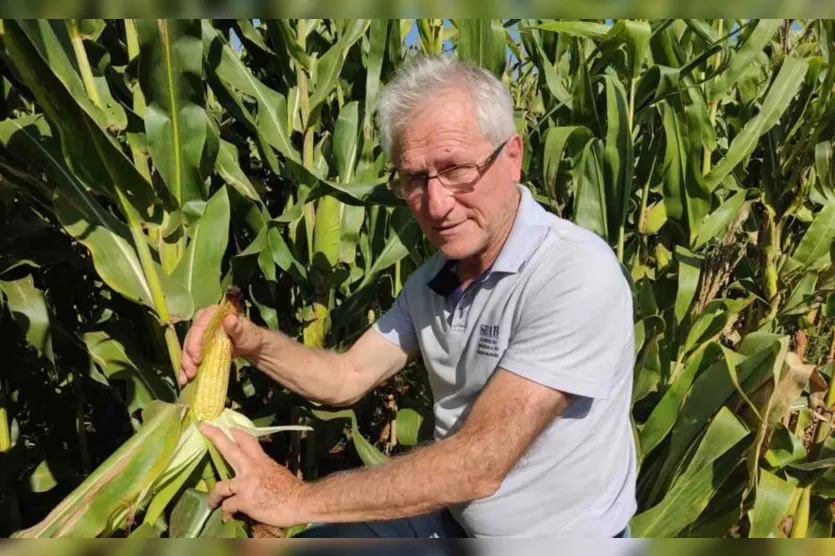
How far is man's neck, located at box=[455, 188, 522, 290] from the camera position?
6.00 ft

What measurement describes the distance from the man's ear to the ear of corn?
0.76 metres

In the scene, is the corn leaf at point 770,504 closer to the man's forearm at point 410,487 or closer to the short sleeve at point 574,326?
the short sleeve at point 574,326

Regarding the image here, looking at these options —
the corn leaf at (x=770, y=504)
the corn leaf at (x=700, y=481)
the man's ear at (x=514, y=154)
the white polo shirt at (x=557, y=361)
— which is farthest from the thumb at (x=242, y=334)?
the corn leaf at (x=770, y=504)

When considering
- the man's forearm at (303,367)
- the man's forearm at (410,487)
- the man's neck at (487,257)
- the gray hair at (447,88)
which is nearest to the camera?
the man's forearm at (410,487)

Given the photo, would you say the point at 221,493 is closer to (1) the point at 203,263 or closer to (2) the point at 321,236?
(1) the point at 203,263

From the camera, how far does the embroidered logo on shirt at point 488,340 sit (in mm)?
1748

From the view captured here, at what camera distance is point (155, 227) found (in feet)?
5.65

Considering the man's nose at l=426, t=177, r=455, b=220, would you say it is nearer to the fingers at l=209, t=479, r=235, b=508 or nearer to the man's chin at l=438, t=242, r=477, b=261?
the man's chin at l=438, t=242, r=477, b=261

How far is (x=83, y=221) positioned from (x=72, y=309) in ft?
3.78

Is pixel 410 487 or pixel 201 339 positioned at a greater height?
pixel 201 339

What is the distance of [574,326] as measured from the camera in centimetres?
156

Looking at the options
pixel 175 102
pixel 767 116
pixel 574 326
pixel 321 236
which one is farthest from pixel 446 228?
pixel 767 116

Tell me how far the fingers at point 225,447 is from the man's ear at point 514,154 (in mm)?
955

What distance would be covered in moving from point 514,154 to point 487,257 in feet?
0.91
